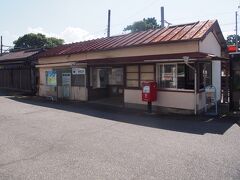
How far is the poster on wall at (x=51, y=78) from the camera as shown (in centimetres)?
2078

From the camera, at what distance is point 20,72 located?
88.1 ft

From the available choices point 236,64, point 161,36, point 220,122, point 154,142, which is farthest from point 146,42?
point 154,142

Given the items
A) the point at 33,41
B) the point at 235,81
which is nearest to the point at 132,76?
the point at 235,81

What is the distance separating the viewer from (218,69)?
56.7 feet

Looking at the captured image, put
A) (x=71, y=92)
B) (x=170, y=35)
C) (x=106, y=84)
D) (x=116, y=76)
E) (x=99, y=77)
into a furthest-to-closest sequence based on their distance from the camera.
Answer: (x=71, y=92) → (x=106, y=84) → (x=99, y=77) → (x=116, y=76) → (x=170, y=35)

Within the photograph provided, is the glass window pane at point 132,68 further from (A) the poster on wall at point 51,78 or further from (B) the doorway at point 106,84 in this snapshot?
(A) the poster on wall at point 51,78

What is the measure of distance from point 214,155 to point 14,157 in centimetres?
472

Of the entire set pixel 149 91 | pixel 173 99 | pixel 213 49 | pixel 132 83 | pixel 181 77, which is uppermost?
pixel 213 49

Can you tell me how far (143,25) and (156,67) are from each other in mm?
40598

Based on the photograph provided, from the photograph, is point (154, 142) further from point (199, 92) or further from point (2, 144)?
point (199, 92)

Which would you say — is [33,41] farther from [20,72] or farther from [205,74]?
[205,74]

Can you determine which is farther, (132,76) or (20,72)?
(20,72)

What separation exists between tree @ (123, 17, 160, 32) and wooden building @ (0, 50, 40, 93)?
28.7m

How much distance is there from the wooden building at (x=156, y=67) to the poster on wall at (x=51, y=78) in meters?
0.85
